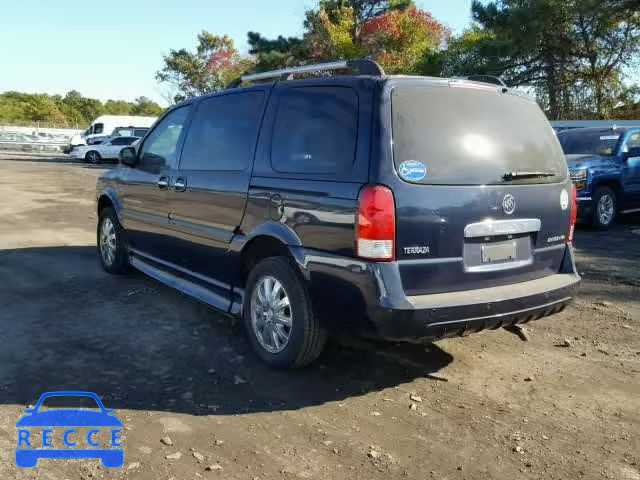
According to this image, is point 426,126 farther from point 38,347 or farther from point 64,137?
point 64,137

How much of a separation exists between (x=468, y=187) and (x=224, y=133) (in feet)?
6.72

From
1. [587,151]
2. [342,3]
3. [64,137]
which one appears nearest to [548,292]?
[587,151]

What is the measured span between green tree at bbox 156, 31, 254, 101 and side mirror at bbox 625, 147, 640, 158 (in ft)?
111

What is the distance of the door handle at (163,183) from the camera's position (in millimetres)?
5371

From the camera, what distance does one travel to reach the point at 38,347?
14.4ft

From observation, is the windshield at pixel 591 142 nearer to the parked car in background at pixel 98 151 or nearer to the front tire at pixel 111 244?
the front tire at pixel 111 244

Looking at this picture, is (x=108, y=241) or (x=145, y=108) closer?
(x=108, y=241)

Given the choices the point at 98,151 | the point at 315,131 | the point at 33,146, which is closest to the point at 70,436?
the point at 315,131

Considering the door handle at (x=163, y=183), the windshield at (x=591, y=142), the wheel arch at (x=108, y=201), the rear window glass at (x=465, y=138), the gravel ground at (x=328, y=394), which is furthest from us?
the windshield at (x=591, y=142)

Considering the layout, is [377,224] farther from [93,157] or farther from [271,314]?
[93,157]

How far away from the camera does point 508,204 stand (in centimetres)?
379

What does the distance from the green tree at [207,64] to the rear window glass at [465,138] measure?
130 ft

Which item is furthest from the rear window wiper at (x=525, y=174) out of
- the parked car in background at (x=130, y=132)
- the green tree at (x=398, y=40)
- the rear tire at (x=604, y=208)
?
the parked car in background at (x=130, y=132)

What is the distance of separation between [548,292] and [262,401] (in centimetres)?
195
